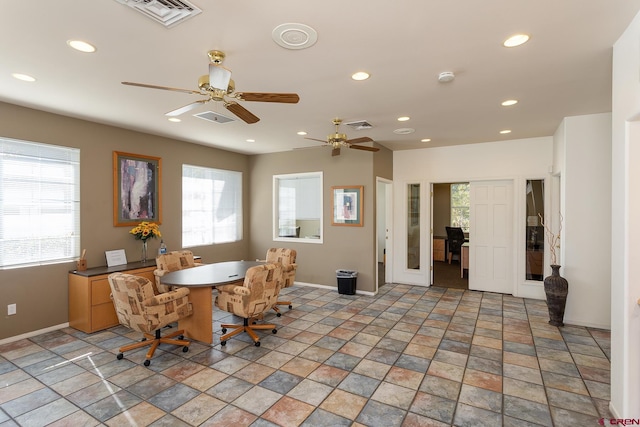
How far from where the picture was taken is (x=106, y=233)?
4.57 m

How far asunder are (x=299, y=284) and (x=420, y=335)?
10.00 ft

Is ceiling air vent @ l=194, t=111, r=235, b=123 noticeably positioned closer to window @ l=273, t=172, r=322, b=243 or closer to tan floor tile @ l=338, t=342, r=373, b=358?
window @ l=273, t=172, r=322, b=243

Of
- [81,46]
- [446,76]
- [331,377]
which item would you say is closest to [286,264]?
[331,377]

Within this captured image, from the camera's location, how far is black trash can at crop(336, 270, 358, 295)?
18.4 ft

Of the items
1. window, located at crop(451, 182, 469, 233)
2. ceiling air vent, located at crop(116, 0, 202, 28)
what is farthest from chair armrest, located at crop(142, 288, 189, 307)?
window, located at crop(451, 182, 469, 233)

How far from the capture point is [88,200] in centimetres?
436

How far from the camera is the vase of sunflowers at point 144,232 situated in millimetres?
4824

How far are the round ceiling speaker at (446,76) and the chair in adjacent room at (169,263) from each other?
412 centimetres

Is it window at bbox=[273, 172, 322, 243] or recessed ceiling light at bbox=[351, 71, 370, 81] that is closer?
recessed ceiling light at bbox=[351, 71, 370, 81]

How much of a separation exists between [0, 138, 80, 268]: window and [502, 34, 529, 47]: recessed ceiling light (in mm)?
5035

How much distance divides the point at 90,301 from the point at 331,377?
123 inches

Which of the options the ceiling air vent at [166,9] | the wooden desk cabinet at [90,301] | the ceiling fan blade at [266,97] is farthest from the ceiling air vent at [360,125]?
the wooden desk cabinet at [90,301]

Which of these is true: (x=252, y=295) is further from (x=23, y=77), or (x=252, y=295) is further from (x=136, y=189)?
(x=23, y=77)

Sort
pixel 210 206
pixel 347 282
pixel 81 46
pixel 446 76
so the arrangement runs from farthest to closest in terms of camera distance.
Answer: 1. pixel 210 206
2. pixel 347 282
3. pixel 446 76
4. pixel 81 46
